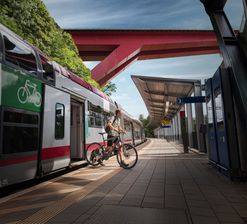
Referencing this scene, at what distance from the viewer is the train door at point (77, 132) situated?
30.8 ft

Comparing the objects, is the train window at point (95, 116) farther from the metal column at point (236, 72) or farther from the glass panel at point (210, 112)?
the metal column at point (236, 72)

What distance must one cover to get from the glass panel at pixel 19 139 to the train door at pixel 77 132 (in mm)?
3570

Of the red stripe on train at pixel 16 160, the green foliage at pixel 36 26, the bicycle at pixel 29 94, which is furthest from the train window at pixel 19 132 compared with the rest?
the green foliage at pixel 36 26

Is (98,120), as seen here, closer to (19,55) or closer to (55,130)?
(55,130)

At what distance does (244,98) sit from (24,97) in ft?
14.3

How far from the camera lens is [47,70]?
6668 mm

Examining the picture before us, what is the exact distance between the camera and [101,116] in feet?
38.6

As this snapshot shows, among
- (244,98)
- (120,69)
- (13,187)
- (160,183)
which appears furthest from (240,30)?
(120,69)

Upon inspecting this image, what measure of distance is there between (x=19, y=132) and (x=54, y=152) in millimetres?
1611

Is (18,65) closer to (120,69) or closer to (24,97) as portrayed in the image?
(24,97)

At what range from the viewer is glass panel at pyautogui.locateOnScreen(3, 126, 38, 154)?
4.85 metres

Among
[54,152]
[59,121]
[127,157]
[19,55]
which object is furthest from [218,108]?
[19,55]

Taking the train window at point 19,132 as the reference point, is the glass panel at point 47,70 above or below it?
above

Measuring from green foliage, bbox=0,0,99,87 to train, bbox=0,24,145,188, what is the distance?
407 cm
